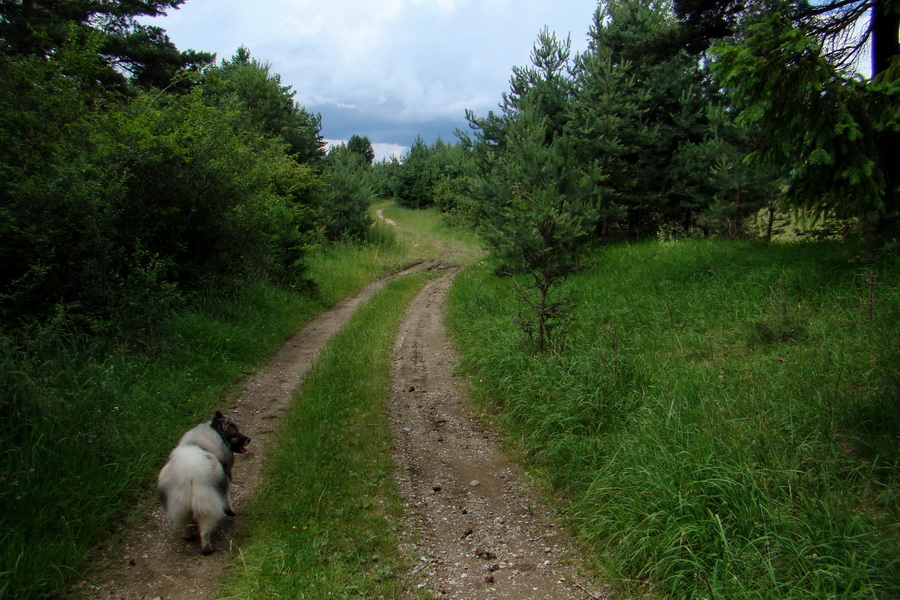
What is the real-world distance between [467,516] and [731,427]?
2211 mm

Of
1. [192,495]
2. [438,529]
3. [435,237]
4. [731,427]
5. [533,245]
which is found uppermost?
[435,237]

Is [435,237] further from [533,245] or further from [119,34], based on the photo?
[533,245]

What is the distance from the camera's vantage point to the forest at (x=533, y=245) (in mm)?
3521

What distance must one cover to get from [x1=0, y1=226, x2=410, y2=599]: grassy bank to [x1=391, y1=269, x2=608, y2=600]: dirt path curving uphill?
7.72 ft

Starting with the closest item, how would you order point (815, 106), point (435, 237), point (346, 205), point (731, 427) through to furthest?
point (731, 427) < point (815, 106) < point (346, 205) < point (435, 237)

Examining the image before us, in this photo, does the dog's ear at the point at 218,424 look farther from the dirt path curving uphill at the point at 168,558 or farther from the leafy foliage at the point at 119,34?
the leafy foliage at the point at 119,34

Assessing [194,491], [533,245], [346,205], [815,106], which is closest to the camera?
[194,491]

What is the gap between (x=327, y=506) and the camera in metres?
4.04

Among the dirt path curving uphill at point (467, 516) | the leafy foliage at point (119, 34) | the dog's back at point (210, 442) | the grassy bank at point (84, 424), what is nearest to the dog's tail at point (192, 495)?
the dog's back at point (210, 442)

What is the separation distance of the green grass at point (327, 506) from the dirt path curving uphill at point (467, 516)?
21 cm

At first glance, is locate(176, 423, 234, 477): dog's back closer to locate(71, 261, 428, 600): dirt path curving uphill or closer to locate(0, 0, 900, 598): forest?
locate(71, 261, 428, 600): dirt path curving uphill

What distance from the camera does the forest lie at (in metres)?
3.52

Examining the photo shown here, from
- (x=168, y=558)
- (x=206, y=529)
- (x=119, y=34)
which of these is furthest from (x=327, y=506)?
(x=119, y=34)

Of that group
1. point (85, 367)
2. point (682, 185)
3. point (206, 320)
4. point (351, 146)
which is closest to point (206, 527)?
point (85, 367)
